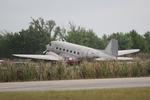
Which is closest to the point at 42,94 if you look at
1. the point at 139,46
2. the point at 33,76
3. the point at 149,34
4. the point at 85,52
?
the point at 33,76

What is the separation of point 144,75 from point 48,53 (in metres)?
35.6

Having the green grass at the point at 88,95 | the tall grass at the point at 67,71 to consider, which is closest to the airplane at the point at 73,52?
the tall grass at the point at 67,71

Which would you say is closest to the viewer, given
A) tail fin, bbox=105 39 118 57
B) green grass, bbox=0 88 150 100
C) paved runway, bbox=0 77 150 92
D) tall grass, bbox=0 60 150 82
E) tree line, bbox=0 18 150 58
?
green grass, bbox=0 88 150 100

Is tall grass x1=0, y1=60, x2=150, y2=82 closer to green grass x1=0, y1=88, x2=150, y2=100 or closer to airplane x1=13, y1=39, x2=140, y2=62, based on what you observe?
green grass x1=0, y1=88, x2=150, y2=100

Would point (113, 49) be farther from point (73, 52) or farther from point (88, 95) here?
point (88, 95)

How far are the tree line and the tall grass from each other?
215 feet

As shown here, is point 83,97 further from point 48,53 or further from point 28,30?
point 28,30

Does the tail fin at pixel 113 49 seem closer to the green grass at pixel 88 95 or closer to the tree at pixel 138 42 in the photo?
the green grass at pixel 88 95

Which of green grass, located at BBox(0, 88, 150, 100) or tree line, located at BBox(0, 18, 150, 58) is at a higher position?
tree line, located at BBox(0, 18, 150, 58)

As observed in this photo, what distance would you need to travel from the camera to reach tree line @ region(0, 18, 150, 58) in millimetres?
99500

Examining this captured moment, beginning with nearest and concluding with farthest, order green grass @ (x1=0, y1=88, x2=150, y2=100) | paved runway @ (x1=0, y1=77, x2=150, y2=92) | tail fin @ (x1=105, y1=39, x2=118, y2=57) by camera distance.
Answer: green grass @ (x1=0, y1=88, x2=150, y2=100)
paved runway @ (x1=0, y1=77, x2=150, y2=92)
tail fin @ (x1=105, y1=39, x2=118, y2=57)

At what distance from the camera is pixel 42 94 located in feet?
62.6

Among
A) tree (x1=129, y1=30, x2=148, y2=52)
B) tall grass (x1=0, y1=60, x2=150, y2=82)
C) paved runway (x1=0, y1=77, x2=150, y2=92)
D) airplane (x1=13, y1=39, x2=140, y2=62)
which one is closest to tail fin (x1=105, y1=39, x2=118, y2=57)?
airplane (x1=13, y1=39, x2=140, y2=62)

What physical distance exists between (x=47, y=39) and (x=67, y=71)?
77.7 m
